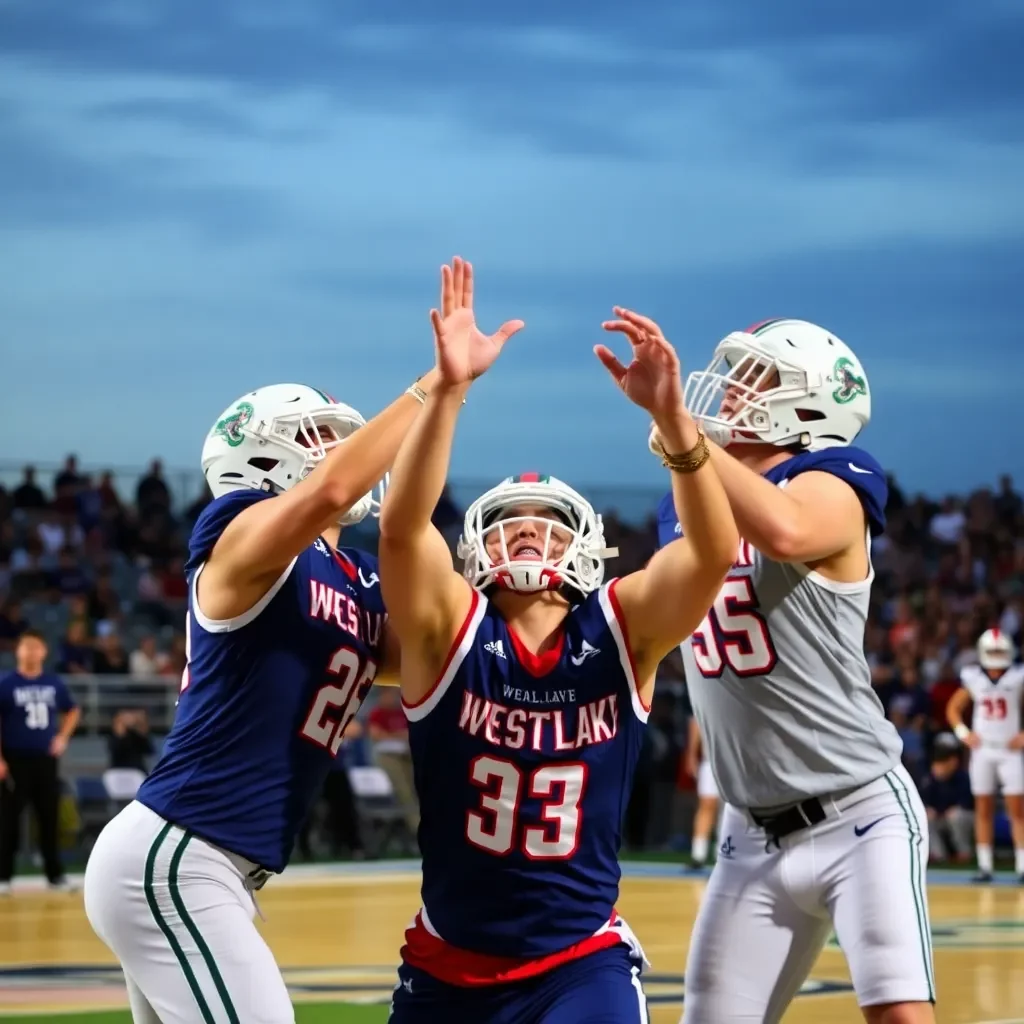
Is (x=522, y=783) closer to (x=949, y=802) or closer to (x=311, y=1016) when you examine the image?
(x=311, y=1016)

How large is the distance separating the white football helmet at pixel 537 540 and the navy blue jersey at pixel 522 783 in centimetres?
14

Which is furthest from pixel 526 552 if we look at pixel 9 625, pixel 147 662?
pixel 9 625

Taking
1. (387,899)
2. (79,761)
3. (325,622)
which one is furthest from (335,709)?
(79,761)

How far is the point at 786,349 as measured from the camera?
5621 millimetres

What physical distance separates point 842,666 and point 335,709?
1.44m

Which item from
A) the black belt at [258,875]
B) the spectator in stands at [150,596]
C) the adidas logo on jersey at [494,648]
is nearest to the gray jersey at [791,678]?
the adidas logo on jersey at [494,648]

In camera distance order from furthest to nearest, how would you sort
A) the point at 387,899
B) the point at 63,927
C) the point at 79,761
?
the point at 79,761, the point at 387,899, the point at 63,927

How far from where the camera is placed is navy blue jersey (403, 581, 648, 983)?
4695 mm

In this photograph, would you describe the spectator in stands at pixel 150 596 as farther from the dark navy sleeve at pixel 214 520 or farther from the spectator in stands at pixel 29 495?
the dark navy sleeve at pixel 214 520

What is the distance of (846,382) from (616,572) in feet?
59.6

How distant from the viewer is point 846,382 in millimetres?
5672

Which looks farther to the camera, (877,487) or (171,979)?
(877,487)

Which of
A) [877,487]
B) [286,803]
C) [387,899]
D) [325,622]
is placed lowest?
[387,899]

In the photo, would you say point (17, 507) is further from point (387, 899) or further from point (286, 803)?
point (286, 803)
